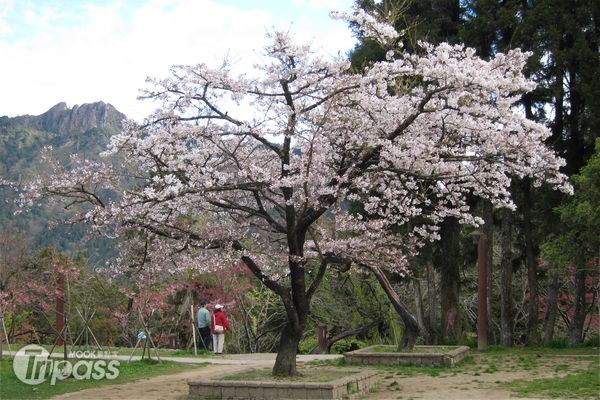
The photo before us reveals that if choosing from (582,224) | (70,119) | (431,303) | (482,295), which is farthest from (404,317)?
(70,119)

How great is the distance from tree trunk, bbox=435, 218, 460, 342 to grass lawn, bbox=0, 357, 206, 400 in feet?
22.5

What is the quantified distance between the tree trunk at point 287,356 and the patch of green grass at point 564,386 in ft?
9.65

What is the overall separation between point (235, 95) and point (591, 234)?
290 inches

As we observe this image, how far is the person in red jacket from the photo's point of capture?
1612 centimetres

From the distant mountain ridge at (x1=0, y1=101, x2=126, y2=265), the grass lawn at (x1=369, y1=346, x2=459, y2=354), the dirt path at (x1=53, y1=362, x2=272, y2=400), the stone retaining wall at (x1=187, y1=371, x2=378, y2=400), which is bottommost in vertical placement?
the dirt path at (x1=53, y1=362, x2=272, y2=400)

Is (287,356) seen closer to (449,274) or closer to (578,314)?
(449,274)

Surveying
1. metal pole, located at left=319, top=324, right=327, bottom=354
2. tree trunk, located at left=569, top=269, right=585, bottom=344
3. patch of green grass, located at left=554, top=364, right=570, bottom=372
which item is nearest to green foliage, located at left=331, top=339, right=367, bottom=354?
metal pole, located at left=319, top=324, right=327, bottom=354

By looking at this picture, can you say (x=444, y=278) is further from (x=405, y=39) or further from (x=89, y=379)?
(x=89, y=379)

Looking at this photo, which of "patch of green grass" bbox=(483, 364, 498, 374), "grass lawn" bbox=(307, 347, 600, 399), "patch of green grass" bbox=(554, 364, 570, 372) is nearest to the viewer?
"grass lawn" bbox=(307, 347, 600, 399)

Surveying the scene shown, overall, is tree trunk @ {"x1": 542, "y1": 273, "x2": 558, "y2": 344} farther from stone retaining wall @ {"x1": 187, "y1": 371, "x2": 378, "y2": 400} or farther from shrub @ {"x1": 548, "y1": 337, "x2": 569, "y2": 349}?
stone retaining wall @ {"x1": 187, "y1": 371, "x2": 378, "y2": 400}

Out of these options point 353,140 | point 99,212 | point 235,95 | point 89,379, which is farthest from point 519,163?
point 89,379

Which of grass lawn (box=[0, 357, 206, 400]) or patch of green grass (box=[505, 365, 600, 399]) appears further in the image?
grass lawn (box=[0, 357, 206, 400])

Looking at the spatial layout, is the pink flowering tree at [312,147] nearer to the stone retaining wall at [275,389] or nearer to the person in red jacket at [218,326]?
the stone retaining wall at [275,389]

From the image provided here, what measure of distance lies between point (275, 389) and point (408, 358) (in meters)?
4.47
